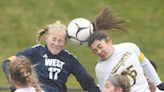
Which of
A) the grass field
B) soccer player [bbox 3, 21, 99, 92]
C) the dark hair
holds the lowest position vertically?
soccer player [bbox 3, 21, 99, 92]

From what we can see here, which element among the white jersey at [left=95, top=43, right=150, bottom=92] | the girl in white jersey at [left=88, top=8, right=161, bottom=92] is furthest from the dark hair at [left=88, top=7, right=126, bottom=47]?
the white jersey at [left=95, top=43, right=150, bottom=92]

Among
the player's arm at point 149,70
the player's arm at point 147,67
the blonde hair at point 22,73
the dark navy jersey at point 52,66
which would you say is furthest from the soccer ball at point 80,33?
the blonde hair at point 22,73

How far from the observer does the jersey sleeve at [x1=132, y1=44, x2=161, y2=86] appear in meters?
8.14

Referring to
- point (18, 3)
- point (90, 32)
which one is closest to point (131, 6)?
point (18, 3)

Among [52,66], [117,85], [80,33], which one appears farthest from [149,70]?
[117,85]

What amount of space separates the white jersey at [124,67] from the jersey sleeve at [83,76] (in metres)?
0.30

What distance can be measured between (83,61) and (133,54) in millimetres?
7465

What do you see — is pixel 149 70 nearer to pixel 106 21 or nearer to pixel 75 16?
pixel 106 21

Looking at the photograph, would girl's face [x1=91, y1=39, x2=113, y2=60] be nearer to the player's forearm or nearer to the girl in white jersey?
the girl in white jersey

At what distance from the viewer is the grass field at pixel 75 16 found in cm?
1650

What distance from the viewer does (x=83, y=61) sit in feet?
50.7

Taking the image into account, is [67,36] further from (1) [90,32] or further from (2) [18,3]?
(2) [18,3]

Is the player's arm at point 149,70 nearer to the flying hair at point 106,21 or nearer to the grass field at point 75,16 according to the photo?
the flying hair at point 106,21

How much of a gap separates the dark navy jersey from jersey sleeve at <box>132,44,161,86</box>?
2.05 feet
